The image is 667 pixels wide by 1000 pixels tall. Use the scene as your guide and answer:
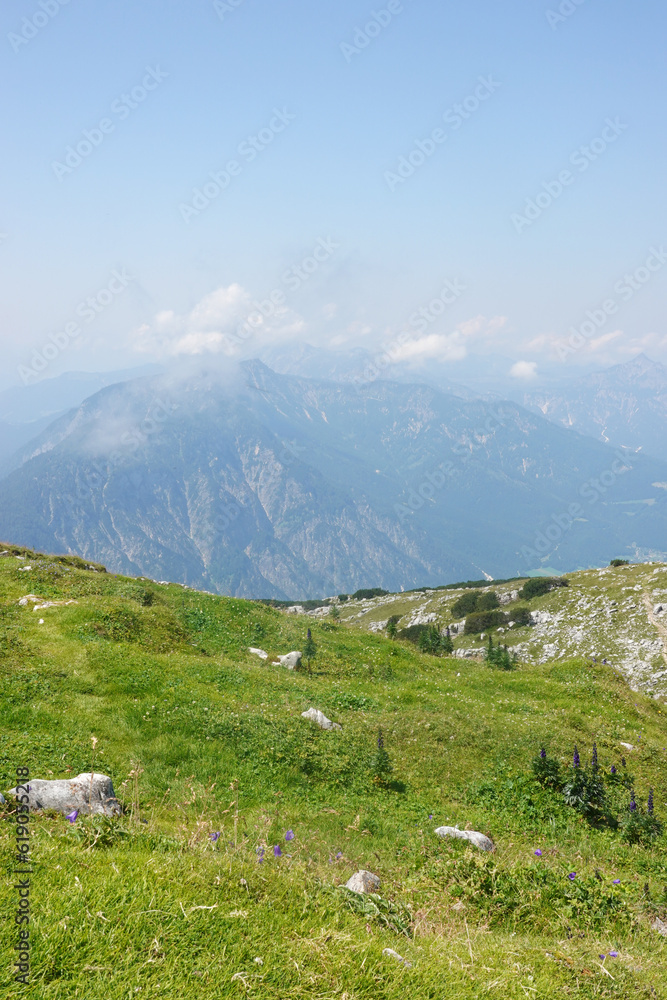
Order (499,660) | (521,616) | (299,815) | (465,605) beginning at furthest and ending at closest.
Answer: (465,605), (521,616), (499,660), (299,815)

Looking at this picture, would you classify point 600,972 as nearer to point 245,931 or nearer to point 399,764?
point 245,931

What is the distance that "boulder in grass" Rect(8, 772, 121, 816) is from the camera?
829cm

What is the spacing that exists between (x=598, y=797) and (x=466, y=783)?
3565 mm

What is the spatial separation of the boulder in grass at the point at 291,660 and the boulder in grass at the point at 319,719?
21.9ft

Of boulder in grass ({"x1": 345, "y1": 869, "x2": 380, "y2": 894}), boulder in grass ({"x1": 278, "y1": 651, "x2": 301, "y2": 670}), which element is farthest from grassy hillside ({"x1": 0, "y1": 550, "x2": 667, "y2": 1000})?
boulder in grass ({"x1": 278, "y1": 651, "x2": 301, "y2": 670})

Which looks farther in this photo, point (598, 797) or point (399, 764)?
point (399, 764)

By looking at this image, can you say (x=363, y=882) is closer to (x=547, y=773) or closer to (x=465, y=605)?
(x=547, y=773)

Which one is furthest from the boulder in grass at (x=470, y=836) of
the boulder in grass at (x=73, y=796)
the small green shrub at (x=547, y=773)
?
the boulder in grass at (x=73, y=796)

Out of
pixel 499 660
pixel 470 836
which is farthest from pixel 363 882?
pixel 499 660

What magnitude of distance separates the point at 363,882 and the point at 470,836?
4961 millimetres

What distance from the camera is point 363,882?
7.58 m

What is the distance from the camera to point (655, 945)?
706 centimetres

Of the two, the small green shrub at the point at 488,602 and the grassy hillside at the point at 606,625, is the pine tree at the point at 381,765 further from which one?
the small green shrub at the point at 488,602

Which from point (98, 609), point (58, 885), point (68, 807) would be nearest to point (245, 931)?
point (58, 885)
